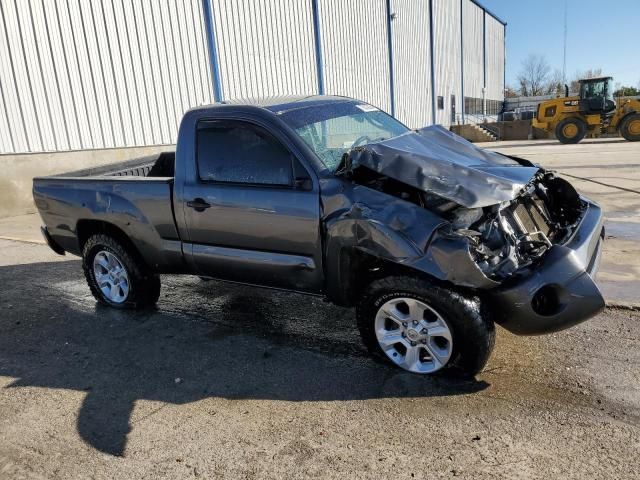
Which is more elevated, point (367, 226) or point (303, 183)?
point (303, 183)

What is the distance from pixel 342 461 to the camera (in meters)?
2.47

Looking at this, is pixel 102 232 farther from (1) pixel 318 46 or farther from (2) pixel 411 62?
(2) pixel 411 62

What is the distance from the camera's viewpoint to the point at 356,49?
842 inches

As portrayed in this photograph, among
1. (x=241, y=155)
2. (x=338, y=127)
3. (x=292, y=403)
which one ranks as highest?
(x=338, y=127)

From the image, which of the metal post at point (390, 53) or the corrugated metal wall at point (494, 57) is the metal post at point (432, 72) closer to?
the metal post at point (390, 53)

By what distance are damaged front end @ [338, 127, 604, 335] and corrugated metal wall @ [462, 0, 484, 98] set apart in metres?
36.3

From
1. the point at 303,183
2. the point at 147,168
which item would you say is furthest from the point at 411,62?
the point at 303,183

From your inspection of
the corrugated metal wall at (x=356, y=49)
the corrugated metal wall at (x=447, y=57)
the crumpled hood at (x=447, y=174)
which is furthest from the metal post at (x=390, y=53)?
Result: the crumpled hood at (x=447, y=174)

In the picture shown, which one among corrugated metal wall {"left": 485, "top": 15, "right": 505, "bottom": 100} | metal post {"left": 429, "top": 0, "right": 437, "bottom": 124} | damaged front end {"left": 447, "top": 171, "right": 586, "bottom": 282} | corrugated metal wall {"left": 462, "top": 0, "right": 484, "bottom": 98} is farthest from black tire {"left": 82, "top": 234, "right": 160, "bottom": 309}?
corrugated metal wall {"left": 485, "top": 15, "right": 505, "bottom": 100}

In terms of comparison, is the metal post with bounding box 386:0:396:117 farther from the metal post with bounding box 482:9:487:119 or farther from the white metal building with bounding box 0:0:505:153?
the metal post with bounding box 482:9:487:119

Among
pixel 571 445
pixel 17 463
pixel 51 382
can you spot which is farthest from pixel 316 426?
pixel 51 382

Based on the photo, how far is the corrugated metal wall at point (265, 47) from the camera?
14547mm

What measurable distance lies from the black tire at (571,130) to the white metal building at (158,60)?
843 centimetres

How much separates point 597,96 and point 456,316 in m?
23.4
